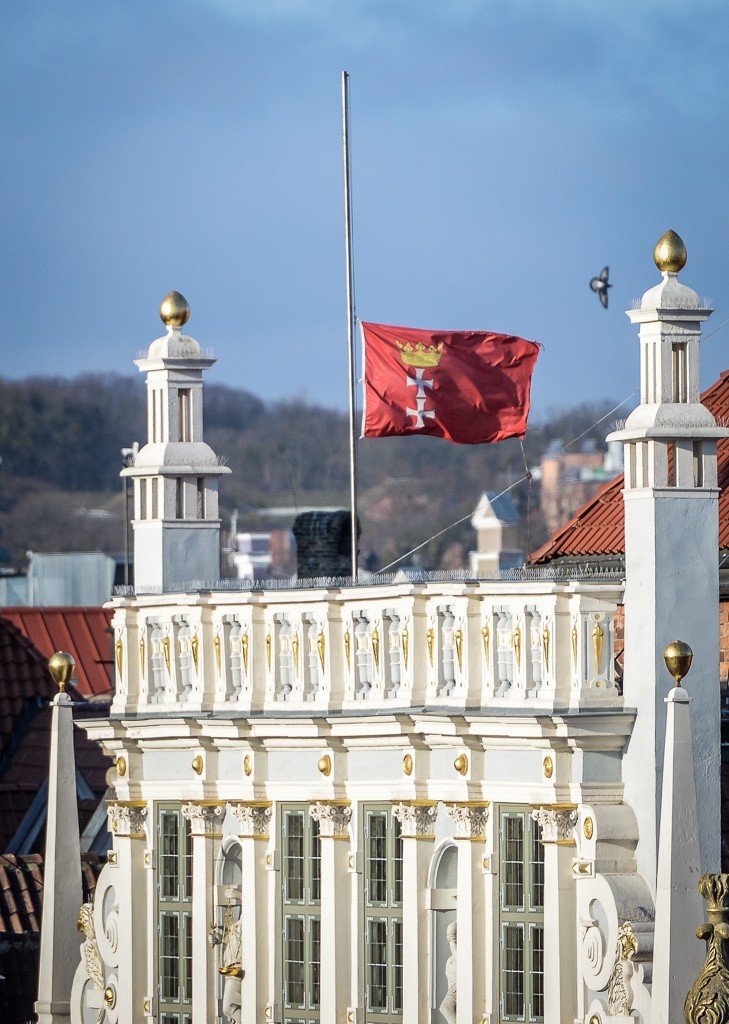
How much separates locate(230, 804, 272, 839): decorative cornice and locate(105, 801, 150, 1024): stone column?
268 cm

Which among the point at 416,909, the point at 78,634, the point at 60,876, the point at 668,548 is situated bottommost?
the point at 416,909

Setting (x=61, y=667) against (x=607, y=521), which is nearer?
(x=61, y=667)

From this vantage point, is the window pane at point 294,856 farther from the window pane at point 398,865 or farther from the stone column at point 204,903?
the window pane at point 398,865

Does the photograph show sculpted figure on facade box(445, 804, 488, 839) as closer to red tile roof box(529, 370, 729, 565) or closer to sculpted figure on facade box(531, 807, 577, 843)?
sculpted figure on facade box(531, 807, 577, 843)

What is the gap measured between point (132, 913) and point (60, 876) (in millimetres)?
1834

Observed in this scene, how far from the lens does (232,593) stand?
47.7m

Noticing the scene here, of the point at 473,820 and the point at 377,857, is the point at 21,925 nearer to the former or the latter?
the point at 377,857

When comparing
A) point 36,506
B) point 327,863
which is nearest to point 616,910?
point 327,863

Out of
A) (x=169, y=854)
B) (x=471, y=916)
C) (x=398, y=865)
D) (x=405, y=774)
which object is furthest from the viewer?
(x=169, y=854)

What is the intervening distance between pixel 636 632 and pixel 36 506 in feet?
344

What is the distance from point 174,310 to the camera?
50656 mm

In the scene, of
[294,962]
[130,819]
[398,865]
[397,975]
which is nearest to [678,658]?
[398,865]

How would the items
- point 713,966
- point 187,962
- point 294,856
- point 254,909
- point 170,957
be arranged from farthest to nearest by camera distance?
point 170,957, point 187,962, point 254,909, point 294,856, point 713,966

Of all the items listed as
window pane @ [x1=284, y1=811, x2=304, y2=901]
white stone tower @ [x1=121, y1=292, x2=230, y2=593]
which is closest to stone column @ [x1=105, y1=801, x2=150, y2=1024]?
window pane @ [x1=284, y1=811, x2=304, y2=901]
